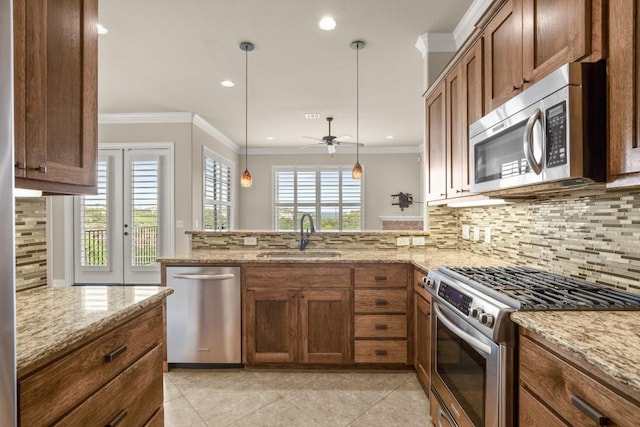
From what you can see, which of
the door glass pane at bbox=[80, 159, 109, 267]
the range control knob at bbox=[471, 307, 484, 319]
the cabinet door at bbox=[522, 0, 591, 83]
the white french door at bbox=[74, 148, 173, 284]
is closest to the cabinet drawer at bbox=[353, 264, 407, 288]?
the range control knob at bbox=[471, 307, 484, 319]

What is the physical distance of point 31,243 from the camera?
5.04ft

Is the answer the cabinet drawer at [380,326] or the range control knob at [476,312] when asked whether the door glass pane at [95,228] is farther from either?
the range control knob at [476,312]

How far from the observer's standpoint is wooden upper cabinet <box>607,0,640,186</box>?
1004 mm

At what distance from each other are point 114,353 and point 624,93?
1837mm

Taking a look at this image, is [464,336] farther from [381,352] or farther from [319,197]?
[319,197]

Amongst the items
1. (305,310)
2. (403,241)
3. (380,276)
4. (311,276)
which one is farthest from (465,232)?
(305,310)

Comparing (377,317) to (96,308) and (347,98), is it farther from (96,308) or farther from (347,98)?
(347,98)

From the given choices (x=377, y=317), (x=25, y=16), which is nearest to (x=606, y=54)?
(x=25, y=16)

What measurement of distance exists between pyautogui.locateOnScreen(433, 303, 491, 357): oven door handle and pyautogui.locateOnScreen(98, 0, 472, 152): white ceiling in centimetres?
216

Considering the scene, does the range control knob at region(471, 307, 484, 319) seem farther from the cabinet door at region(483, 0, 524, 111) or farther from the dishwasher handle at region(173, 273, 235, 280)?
the dishwasher handle at region(173, 273, 235, 280)

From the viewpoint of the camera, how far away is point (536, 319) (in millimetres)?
1091

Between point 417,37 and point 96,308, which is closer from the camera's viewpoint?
point 96,308

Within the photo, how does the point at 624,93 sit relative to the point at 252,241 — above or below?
above

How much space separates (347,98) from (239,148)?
12.5ft
